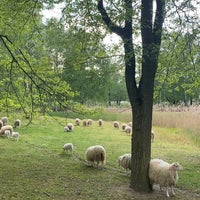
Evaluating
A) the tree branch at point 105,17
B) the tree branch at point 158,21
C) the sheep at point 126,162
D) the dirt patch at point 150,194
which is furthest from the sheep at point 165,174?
the tree branch at point 105,17

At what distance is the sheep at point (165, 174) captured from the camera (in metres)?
9.14

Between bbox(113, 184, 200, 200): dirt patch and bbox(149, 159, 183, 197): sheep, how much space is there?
23cm

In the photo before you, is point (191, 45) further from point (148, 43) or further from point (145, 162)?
point (145, 162)

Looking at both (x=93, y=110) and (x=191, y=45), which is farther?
(x=93, y=110)

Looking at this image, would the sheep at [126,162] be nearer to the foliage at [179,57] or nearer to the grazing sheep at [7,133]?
the foliage at [179,57]

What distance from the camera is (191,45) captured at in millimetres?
9773

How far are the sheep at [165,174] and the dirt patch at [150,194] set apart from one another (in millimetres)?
228

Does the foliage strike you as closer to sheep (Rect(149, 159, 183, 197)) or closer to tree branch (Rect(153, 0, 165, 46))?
tree branch (Rect(153, 0, 165, 46))

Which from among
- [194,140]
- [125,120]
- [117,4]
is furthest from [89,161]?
[125,120]

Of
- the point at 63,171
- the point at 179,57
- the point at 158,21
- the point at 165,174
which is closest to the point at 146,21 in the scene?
the point at 158,21

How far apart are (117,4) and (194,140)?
1360cm

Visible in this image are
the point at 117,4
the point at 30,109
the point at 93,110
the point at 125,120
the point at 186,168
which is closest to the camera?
the point at 117,4

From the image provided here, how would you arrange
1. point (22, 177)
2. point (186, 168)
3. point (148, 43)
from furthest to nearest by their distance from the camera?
point (186, 168) → point (22, 177) → point (148, 43)

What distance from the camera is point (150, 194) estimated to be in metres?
9.34
